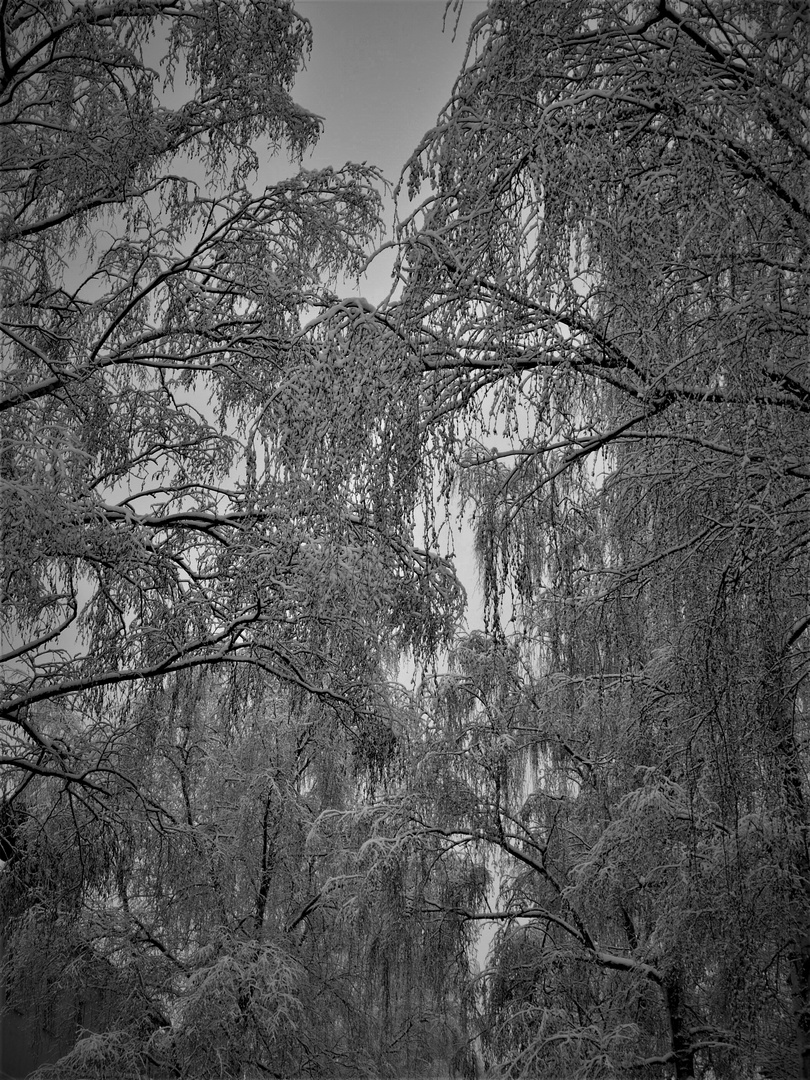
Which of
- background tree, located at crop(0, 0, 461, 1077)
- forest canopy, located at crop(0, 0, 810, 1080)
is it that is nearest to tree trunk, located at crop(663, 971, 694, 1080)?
forest canopy, located at crop(0, 0, 810, 1080)

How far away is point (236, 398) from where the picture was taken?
15.3 feet

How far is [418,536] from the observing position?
4.52 m

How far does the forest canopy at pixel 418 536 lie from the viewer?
7.60 feet

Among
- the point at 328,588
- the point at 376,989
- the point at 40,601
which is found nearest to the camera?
the point at 328,588

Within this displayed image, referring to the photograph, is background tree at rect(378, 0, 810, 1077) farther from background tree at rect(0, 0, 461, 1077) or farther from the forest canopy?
background tree at rect(0, 0, 461, 1077)

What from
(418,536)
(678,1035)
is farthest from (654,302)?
(678,1035)

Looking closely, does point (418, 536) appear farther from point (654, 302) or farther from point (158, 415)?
point (654, 302)

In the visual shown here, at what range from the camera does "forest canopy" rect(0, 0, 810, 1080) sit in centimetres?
232

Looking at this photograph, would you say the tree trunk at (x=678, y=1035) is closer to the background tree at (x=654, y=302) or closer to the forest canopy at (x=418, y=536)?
the forest canopy at (x=418, y=536)

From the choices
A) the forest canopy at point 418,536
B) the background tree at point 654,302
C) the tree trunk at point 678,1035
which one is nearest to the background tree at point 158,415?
the forest canopy at point 418,536

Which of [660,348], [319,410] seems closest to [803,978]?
[660,348]

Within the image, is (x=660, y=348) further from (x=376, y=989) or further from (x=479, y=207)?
(x=376, y=989)

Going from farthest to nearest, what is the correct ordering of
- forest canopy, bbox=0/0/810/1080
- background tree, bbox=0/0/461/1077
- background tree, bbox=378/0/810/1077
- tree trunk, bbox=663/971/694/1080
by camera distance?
tree trunk, bbox=663/971/694/1080, background tree, bbox=0/0/461/1077, forest canopy, bbox=0/0/810/1080, background tree, bbox=378/0/810/1077

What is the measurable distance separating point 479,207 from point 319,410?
1.98ft
